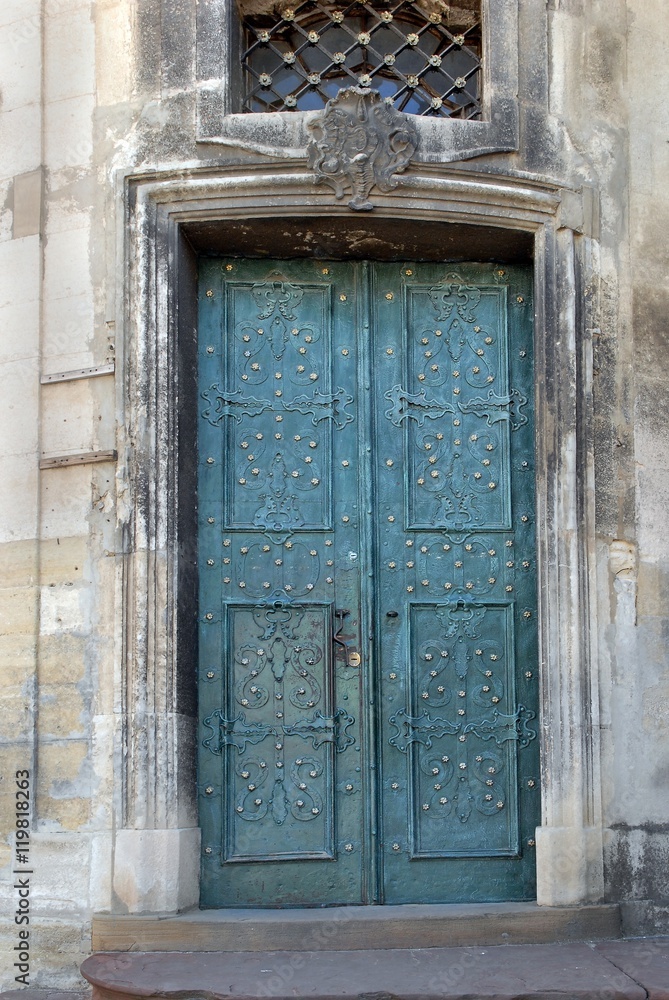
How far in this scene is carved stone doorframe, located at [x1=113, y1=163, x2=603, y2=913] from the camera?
5117 millimetres

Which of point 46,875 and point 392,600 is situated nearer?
point 46,875

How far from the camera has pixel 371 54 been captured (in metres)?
5.80

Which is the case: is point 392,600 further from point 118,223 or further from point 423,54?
point 423,54

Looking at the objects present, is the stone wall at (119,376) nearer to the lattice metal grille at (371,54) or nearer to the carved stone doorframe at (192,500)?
the carved stone doorframe at (192,500)

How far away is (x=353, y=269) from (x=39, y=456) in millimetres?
1650

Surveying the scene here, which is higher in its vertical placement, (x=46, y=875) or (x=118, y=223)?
(x=118, y=223)

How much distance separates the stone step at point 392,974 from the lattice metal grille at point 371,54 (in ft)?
A: 11.9

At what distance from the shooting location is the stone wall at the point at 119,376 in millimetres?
5203

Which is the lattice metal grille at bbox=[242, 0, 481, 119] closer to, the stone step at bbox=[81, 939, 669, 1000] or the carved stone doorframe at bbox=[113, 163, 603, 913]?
the carved stone doorframe at bbox=[113, 163, 603, 913]

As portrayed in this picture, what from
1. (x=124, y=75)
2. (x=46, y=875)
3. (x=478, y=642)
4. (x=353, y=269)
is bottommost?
(x=46, y=875)

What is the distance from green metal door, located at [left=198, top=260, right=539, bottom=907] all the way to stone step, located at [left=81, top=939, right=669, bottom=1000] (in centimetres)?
50

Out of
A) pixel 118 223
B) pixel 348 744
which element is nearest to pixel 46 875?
pixel 348 744

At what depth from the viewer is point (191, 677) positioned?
17.4ft

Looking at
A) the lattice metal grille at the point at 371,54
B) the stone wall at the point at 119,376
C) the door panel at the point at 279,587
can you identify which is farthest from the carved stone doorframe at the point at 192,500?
the lattice metal grille at the point at 371,54
